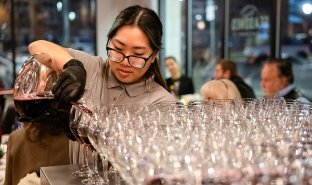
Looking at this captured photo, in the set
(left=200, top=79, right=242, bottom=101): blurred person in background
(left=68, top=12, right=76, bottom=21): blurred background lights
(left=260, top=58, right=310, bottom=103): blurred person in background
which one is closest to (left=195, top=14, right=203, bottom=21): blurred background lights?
(left=68, top=12, right=76, bottom=21): blurred background lights

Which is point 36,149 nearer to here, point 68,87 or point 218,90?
point 68,87

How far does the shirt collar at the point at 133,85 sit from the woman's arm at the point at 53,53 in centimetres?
18

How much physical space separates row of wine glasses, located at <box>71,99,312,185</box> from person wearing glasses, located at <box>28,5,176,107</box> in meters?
0.21

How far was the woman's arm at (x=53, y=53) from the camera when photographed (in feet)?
4.74

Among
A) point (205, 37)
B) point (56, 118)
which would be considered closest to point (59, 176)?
point (56, 118)

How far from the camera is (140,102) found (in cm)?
155

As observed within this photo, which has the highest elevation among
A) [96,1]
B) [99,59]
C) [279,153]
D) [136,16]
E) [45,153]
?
[96,1]

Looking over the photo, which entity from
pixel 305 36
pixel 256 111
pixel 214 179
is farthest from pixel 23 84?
pixel 305 36

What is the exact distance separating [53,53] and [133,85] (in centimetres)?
29

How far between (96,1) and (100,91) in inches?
233

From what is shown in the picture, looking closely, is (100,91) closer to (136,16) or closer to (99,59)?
(99,59)

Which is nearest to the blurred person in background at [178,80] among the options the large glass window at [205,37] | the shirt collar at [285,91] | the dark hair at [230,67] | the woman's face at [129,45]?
the large glass window at [205,37]

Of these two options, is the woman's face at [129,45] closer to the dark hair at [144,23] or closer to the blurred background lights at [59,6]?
the dark hair at [144,23]

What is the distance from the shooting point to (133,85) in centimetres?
158
